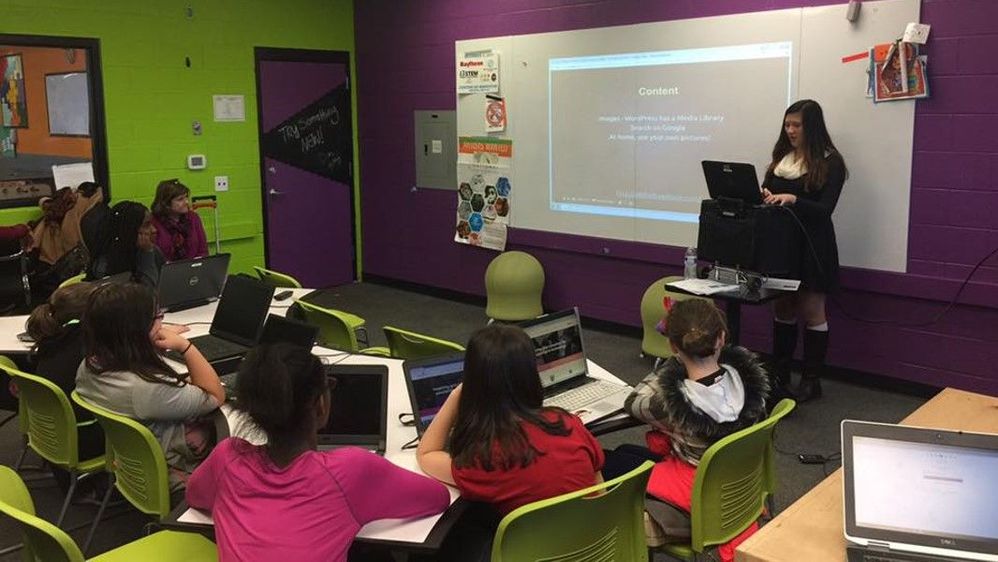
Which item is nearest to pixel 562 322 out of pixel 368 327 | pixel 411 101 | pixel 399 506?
pixel 399 506

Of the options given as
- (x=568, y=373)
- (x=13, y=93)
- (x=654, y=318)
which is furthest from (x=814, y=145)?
(x=13, y=93)

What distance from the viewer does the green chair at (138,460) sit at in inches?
96.7

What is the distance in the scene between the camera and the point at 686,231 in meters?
5.42

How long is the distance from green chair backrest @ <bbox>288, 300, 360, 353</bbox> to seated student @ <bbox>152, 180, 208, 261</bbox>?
151cm

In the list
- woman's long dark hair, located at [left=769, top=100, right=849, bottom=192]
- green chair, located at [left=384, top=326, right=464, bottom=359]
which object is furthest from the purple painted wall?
green chair, located at [left=384, top=326, right=464, bottom=359]

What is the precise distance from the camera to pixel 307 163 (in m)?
7.48

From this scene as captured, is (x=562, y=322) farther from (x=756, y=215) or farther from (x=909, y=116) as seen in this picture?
(x=909, y=116)

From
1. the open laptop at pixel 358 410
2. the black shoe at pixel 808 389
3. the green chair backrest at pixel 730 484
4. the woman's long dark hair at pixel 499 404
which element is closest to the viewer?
the woman's long dark hair at pixel 499 404

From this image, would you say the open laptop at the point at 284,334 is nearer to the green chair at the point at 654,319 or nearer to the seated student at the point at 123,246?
the seated student at the point at 123,246

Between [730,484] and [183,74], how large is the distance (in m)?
5.64

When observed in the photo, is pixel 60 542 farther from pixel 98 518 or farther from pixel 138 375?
pixel 98 518

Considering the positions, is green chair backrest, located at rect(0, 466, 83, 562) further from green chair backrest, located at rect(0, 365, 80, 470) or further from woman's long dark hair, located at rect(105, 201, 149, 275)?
woman's long dark hair, located at rect(105, 201, 149, 275)

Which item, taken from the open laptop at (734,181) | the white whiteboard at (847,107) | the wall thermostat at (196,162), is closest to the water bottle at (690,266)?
the white whiteboard at (847,107)

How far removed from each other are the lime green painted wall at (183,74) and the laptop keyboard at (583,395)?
4.56 meters
